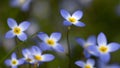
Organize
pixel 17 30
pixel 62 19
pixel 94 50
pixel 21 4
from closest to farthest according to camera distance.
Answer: pixel 94 50
pixel 17 30
pixel 21 4
pixel 62 19

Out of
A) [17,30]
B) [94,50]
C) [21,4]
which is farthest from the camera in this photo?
[21,4]

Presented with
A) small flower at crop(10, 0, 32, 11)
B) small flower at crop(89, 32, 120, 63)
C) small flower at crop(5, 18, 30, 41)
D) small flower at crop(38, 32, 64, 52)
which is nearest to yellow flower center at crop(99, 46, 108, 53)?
small flower at crop(89, 32, 120, 63)

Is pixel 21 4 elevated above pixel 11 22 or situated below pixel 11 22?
above

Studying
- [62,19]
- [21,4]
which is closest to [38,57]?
[21,4]

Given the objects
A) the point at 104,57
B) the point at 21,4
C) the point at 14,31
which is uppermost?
the point at 21,4

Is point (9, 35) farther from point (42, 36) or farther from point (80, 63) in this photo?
point (80, 63)

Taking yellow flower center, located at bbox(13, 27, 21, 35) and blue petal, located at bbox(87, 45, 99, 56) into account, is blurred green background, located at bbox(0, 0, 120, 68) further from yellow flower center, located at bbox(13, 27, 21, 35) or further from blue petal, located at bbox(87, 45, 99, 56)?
blue petal, located at bbox(87, 45, 99, 56)

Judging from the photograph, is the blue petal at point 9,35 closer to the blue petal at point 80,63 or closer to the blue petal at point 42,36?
the blue petal at point 42,36

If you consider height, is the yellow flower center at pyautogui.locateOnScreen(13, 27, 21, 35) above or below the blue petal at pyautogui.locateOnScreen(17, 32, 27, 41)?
above

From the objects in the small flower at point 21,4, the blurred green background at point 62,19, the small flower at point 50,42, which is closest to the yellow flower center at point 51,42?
the small flower at point 50,42
